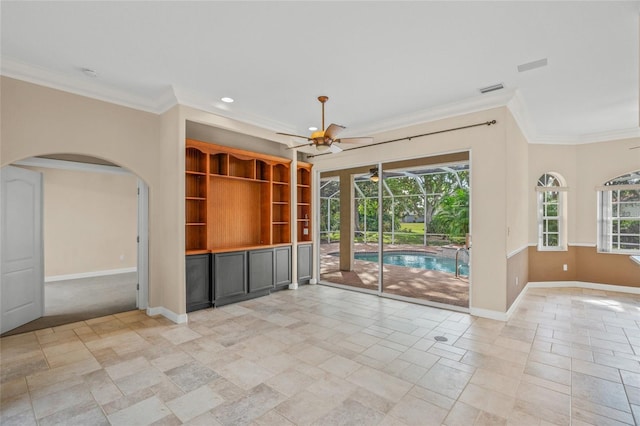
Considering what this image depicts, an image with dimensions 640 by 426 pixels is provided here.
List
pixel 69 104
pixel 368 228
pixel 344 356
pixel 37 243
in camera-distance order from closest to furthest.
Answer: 1. pixel 344 356
2. pixel 69 104
3. pixel 37 243
4. pixel 368 228

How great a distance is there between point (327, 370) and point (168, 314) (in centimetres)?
269

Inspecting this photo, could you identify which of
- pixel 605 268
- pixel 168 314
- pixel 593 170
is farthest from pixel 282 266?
pixel 593 170

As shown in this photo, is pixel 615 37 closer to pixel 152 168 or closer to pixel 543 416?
pixel 543 416

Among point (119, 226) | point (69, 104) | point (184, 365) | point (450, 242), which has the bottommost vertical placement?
point (184, 365)

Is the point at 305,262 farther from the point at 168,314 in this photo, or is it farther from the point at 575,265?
the point at 575,265

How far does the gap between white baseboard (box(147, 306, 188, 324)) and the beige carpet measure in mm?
600

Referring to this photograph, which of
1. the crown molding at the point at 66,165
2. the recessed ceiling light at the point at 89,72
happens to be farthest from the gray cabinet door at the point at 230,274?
the recessed ceiling light at the point at 89,72

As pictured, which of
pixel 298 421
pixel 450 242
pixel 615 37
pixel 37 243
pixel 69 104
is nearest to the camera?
pixel 298 421

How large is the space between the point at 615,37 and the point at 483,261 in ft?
9.29

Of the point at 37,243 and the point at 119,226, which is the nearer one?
the point at 37,243

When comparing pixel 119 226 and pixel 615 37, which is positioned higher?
pixel 615 37

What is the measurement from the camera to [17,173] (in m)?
4.00

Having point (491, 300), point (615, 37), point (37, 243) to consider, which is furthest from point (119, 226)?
point (615, 37)

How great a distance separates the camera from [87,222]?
6949mm
